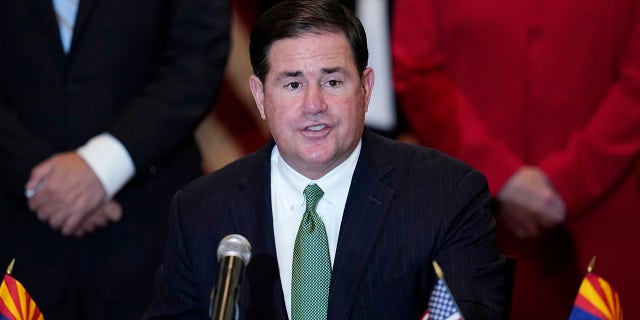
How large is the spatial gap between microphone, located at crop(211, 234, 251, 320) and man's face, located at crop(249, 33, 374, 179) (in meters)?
0.75

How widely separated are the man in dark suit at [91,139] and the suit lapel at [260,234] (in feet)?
2.34

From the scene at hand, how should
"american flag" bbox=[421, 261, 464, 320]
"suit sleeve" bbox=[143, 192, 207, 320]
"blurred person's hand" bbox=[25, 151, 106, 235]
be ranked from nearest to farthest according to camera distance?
"american flag" bbox=[421, 261, 464, 320] → "suit sleeve" bbox=[143, 192, 207, 320] → "blurred person's hand" bbox=[25, 151, 106, 235]

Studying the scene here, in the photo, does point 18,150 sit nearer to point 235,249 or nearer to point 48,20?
point 48,20

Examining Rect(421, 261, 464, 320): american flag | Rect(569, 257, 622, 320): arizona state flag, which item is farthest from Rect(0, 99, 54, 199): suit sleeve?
Rect(569, 257, 622, 320): arizona state flag

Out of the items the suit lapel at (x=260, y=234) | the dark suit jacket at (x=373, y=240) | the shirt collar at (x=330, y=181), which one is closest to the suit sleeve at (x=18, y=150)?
the dark suit jacket at (x=373, y=240)

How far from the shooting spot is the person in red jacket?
12.4 feet

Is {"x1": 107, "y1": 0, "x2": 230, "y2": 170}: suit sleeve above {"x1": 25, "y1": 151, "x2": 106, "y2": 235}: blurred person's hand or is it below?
above

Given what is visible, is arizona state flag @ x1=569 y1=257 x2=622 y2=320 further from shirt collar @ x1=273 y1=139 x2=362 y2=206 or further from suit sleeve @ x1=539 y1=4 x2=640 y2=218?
suit sleeve @ x1=539 y1=4 x2=640 y2=218

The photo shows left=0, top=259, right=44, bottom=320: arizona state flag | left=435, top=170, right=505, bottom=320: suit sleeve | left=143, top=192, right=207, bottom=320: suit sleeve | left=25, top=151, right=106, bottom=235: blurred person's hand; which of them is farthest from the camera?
left=25, top=151, right=106, bottom=235: blurred person's hand

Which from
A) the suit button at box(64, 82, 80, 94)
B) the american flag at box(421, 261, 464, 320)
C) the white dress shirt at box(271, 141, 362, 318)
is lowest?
the white dress shirt at box(271, 141, 362, 318)

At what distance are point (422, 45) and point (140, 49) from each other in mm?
949

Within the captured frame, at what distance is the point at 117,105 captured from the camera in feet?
12.5

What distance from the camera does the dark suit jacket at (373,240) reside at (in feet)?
9.37

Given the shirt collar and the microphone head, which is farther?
the shirt collar
